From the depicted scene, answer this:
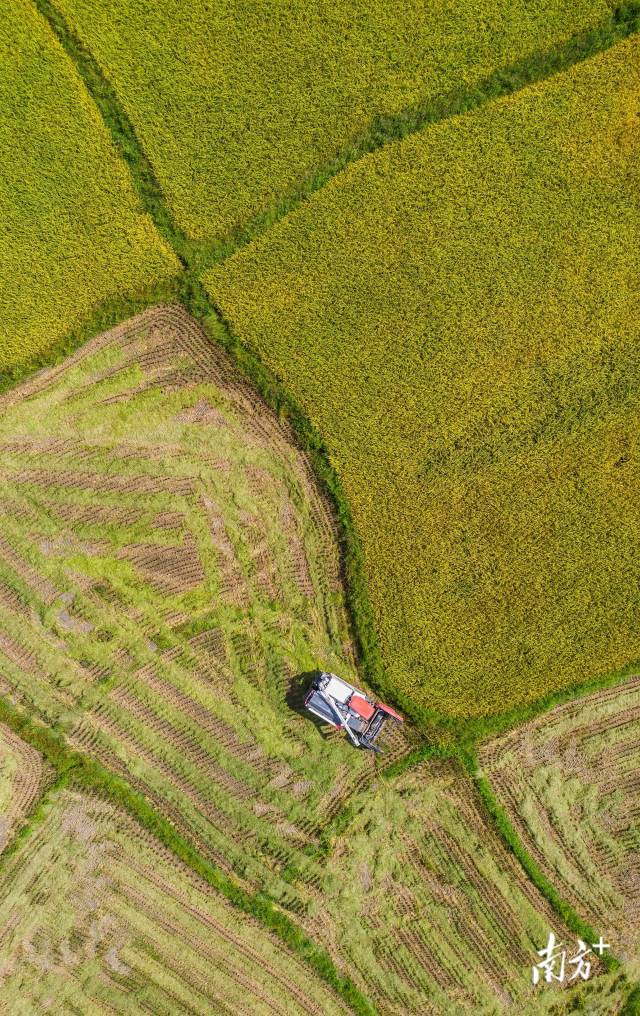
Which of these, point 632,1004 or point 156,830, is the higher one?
point 632,1004

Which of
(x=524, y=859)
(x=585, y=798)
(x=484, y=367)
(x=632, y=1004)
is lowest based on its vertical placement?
(x=632, y=1004)

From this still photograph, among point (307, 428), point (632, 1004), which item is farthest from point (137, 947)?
point (307, 428)

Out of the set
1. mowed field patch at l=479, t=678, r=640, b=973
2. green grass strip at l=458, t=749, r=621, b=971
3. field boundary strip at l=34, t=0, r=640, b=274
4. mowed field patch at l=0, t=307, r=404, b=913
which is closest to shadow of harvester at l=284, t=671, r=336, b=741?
mowed field patch at l=0, t=307, r=404, b=913

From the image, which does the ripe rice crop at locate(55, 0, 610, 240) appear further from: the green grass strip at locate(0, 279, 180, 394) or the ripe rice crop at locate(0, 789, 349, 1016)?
the ripe rice crop at locate(0, 789, 349, 1016)

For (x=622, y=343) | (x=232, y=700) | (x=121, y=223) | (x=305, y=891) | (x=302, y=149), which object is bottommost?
(x=305, y=891)

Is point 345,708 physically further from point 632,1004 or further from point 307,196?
point 307,196

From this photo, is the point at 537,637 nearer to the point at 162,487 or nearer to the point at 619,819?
the point at 619,819

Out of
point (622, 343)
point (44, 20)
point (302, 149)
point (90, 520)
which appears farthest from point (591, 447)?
point (44, 20)

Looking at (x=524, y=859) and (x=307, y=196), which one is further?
(x=524, y=859)
